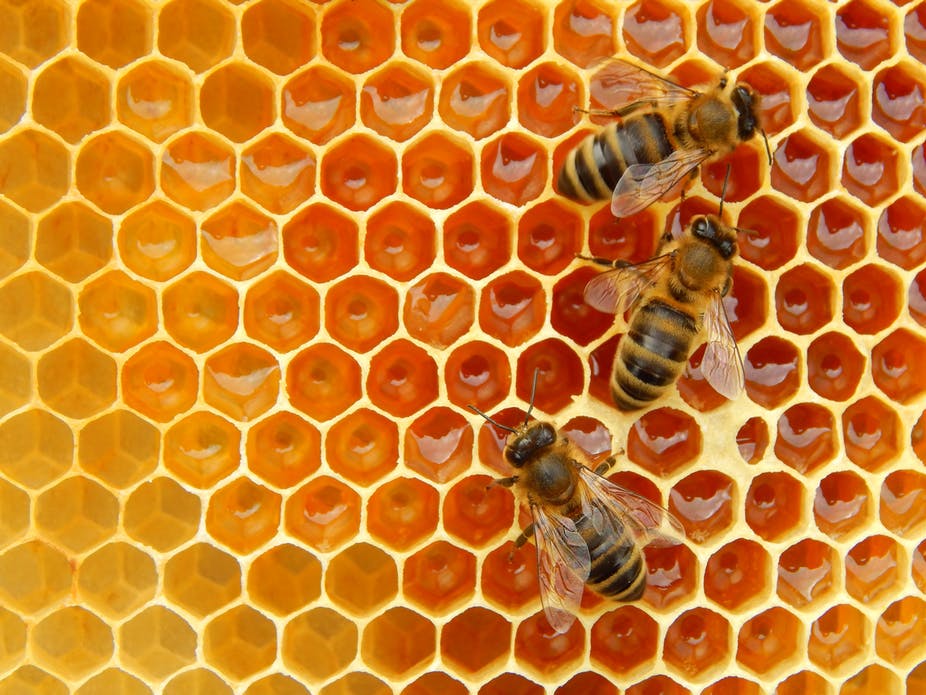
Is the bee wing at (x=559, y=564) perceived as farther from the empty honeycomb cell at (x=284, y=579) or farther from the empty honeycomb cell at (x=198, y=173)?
the empty honeycomb cell at (x=198, y=173)

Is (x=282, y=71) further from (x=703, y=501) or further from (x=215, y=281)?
(x=703, y=501)

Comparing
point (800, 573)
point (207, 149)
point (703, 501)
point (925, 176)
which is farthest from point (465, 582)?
point (925, 176)

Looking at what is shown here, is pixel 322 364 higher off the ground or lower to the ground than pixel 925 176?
lower

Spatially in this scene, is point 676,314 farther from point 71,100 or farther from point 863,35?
point 71,100

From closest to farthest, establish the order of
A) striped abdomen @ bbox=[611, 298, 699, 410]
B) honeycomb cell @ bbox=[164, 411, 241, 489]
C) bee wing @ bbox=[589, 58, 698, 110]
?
striped abdomen @ bbox=[611, 298, 699, 410] → bee wing @ bbox=[589, 58, 698, 110] → honeycomb cell @ bbox=[164, 411, 241, 489]

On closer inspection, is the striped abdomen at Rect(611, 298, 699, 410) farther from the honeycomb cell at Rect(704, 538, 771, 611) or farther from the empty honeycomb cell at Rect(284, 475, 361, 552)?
the empty honeycomb cell at Rect(284, 475, 361, 552)

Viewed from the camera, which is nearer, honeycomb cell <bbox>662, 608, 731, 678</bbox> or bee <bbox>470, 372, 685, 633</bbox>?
bee <bbox>470, 372, 685, 633</bbox>

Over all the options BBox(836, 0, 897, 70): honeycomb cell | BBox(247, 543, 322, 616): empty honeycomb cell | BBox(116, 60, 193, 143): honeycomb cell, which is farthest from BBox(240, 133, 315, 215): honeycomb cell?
BBox(836, 0, 897, 70): honeycomb cell
